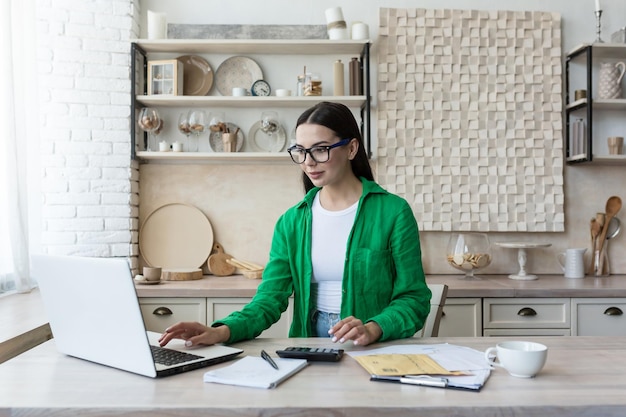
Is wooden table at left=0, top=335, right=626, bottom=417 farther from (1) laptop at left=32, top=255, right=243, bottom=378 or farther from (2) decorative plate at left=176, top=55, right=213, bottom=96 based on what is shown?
(2) decorative plate at left=176, top=55, right=213, bottom=96

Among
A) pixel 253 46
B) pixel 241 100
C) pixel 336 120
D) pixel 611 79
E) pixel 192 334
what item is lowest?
pixel 192 334

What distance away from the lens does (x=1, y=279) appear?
2740 mm

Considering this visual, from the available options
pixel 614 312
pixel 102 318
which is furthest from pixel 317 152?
pixel 614 312

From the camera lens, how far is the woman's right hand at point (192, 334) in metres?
1.50

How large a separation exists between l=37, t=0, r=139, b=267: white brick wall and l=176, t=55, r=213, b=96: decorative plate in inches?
12.9

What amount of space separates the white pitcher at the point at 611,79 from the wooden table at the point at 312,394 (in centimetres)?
253

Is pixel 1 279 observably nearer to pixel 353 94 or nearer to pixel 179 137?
pixel 179 137

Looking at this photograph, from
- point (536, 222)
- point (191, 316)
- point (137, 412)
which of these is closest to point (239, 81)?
point (191, 316)

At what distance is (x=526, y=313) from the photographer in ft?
9.78

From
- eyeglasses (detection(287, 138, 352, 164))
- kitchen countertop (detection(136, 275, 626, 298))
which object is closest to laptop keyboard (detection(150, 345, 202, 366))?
eyeglasses (detection(287, 138, 352, 164))

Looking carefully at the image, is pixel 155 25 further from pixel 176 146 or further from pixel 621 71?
pixel 621 71

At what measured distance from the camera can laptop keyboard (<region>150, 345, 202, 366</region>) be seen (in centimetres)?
136

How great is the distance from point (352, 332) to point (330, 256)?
0.44m

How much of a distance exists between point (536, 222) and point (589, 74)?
874 millimetres
